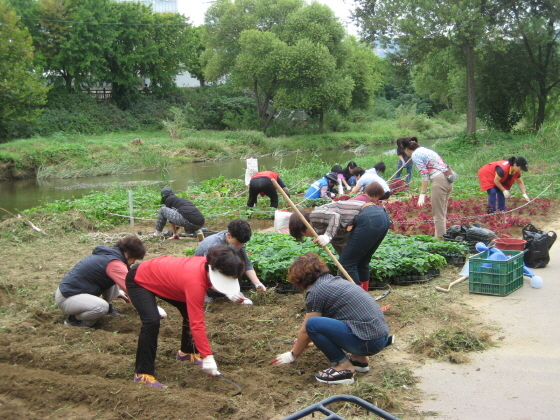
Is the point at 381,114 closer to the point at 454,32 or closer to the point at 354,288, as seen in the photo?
the point at 454,32

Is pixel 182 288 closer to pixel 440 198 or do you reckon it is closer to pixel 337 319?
pixel 337 319

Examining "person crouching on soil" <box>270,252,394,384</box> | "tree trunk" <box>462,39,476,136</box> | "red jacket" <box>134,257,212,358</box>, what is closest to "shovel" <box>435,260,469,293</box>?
"person crouching on soil" <box>270,252,394,384</box>

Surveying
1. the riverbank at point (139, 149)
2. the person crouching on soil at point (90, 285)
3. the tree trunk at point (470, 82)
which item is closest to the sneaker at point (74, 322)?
the person crouching on soil at point (90, 285)

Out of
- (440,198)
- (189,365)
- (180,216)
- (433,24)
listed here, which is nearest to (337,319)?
(189,365)

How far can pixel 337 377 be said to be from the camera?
4.65m

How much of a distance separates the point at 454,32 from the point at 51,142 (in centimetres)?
2205

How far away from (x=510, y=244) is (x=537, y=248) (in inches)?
21.1

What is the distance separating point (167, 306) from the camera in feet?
23.2

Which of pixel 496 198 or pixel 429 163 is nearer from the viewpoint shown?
pixel 429 163

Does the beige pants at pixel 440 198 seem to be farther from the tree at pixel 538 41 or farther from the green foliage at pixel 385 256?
the tree at pixel 538 41

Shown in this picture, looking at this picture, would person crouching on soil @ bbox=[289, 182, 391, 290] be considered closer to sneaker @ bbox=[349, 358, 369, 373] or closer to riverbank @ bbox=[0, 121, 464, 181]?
sneaker @ bbox=[349, 358, 369, 373]

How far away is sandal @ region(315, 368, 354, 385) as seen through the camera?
464 cm

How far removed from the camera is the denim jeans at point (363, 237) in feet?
19.8

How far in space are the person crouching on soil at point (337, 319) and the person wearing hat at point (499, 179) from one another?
6713 mm
